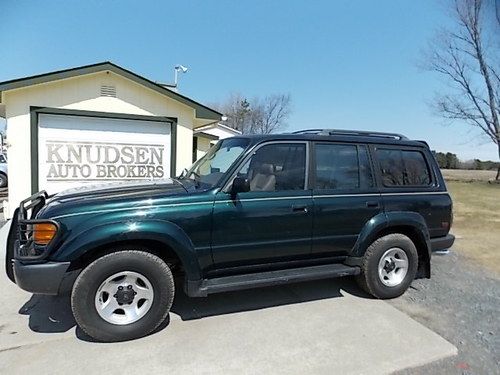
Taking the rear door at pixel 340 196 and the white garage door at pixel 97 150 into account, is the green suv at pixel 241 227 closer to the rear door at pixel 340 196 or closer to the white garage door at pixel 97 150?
the rear door at pixel 340 196

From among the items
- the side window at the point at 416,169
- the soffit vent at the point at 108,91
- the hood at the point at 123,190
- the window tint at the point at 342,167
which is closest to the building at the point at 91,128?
the soffit vent at the point at 108,91

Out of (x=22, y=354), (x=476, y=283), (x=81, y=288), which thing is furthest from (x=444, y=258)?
(x=22, y=354)

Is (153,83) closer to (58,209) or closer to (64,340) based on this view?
(58,209)

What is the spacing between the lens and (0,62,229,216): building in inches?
283

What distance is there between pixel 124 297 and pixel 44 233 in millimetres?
915

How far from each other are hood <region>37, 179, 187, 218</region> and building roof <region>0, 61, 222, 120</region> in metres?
4.52

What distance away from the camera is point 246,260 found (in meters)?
3.69

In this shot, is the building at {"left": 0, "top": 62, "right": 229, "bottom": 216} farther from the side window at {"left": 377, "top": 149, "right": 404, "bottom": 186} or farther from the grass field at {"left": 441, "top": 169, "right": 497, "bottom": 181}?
the grass field at {"left": 441, "top": 169, "right": 497, "bottom": 181}

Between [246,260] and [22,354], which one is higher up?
[246,260]

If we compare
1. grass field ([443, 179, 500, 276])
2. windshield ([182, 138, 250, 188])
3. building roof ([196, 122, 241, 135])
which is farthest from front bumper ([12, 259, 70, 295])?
building roof ([196, 122, 241, 135])

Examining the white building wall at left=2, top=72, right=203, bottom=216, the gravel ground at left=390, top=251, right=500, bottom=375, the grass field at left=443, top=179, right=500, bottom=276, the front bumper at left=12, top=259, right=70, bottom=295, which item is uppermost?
the white building wall at left=2, top=72, right=203, bottom=216

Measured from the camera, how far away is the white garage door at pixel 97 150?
24.2ft

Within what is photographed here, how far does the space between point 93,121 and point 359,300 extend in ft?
21.3

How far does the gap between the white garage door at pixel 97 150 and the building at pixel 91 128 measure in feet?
0.05
